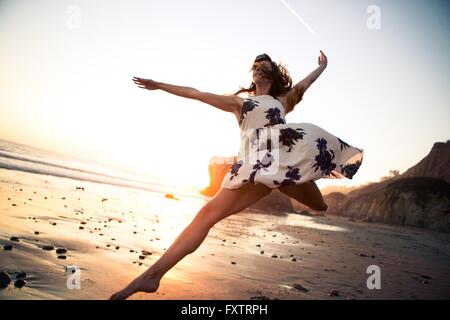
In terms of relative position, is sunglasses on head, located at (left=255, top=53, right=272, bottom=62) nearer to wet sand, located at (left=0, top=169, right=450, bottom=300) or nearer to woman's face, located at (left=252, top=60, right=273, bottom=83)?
woman's face, located at (left=252, top=60, right=273, bottom=83)

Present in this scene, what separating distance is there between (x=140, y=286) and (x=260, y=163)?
168cm

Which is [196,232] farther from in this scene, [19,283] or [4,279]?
[4,279]

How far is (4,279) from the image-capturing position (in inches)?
110

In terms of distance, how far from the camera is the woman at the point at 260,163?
3.07 m

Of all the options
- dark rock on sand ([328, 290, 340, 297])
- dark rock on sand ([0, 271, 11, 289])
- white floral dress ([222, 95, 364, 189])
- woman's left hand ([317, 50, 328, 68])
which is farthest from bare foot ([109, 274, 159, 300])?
woman's left hand ([317, 50, 328, 68])

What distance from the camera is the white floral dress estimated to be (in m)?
3.17

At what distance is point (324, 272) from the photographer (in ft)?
18.6

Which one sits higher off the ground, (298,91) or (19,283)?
(298,91)

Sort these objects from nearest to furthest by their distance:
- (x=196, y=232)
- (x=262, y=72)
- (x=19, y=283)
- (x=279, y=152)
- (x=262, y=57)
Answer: (x=19, y=283) < (x=196, y=232) < (x=279, y=152) < (x=262, y=72) < (x=262, y=57)

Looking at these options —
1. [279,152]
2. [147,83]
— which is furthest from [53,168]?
[279,152]
